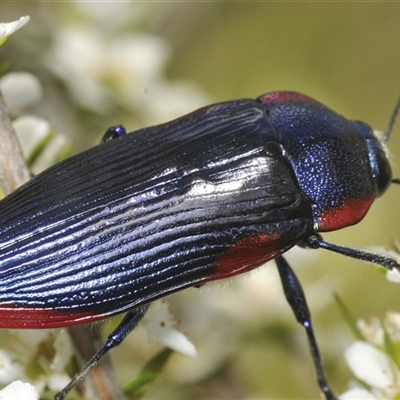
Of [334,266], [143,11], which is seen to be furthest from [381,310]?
[143,11]

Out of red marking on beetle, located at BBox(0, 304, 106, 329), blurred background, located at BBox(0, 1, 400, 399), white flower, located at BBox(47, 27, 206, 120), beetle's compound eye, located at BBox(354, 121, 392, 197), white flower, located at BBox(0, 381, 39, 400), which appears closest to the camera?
white flower, located at BBox(0, 381, 39, 400)

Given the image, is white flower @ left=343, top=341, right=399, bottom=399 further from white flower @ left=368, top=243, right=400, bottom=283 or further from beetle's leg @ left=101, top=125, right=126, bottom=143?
beetle's leg @ left=101, top=125, right=126, bottom=143

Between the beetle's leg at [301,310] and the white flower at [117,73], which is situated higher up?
the white flower at [117,73]

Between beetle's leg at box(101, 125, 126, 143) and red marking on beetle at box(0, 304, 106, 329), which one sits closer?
red marking on beetle at box(0, 304, 106, 329)

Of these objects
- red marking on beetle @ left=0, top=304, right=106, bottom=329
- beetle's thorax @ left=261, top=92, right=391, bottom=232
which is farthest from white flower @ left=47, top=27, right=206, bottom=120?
red marking on beetle @ left=0, top=304, right=106, bottom=329

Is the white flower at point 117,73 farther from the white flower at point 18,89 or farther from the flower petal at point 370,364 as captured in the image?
the flower petal at point 370,364

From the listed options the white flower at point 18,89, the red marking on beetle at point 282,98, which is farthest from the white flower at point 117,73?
the red marking on beetle at point 282,98

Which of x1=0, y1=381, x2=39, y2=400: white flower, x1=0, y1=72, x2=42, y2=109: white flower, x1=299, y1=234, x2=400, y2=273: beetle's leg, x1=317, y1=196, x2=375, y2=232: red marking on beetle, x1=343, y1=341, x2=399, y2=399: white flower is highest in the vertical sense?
x1=0, y1=72, x2=42, y2=109: white flower
